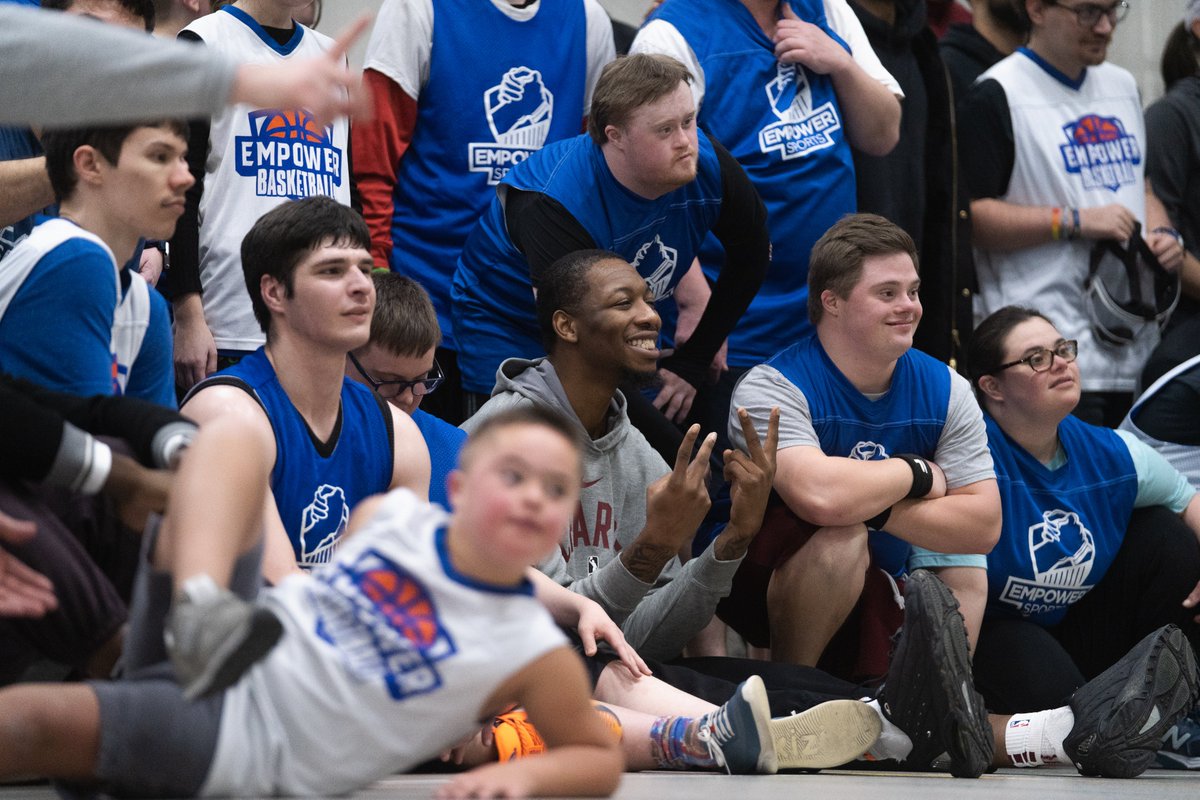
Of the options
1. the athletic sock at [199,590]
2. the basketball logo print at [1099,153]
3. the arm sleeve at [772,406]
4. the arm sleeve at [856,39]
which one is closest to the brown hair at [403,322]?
the arm sleeve at [772,406]

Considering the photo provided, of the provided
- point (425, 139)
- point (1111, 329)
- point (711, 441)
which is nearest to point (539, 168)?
point (425, 139)

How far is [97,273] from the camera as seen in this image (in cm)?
299

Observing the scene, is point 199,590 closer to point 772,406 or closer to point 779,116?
point 772,406

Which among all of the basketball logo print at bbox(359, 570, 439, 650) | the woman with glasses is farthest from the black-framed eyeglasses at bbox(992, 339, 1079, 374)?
the basketball logo print at bbox(359, 570, 439, 650)

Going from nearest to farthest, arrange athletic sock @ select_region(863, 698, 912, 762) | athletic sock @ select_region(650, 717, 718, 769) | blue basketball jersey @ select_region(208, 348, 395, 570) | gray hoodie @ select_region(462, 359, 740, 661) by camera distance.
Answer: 1. blue basketball jersey @ select_region(208, 348, 395, 570)
2. athletic sock @ select_region(650, 717, 718, 769)
3. athletic sock @ select_region(863, 698, 912, 762)
4. gray hoodie @ select_region(462, 359, 740, 661)

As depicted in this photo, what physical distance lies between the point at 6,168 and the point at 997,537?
9.21ft

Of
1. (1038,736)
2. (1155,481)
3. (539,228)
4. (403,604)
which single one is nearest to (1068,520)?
(1155,481)

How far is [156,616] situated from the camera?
2469 millimetres

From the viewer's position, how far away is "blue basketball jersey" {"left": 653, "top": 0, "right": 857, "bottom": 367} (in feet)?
16.0

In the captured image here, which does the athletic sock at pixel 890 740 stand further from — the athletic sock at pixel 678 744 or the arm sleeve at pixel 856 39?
the arm sleeve at pixel 856 39

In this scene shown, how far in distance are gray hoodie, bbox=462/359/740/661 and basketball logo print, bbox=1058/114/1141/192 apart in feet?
6.98

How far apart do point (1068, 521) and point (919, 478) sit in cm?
72

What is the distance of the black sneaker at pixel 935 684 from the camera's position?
3555 mm

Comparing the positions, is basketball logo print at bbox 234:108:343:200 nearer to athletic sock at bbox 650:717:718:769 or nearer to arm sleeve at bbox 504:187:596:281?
arm sleeve at bbox 504:187:596:281
